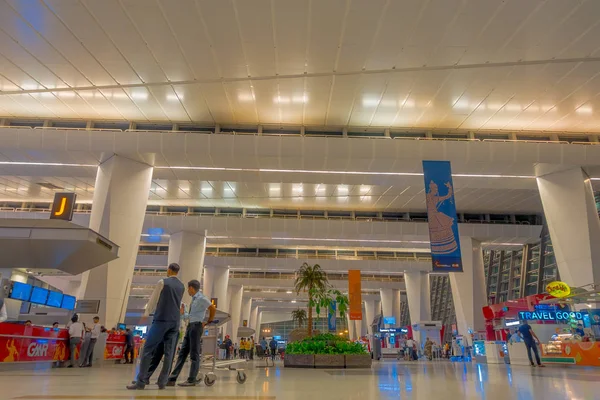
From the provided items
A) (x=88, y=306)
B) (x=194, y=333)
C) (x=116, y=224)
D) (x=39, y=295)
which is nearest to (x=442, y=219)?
(x=194, y=333)

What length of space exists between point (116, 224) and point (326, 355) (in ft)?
32.8

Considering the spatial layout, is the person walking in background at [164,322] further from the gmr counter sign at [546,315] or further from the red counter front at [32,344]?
the gmr counter sign at [546,315]

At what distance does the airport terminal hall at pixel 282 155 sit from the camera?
11445 mm

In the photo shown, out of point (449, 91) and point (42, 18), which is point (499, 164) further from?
point (42, 18)

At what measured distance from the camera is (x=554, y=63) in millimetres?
14047

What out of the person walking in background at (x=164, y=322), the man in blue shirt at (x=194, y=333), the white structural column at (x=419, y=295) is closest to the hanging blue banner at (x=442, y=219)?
the man in blue shirt at (x=194, y=333)

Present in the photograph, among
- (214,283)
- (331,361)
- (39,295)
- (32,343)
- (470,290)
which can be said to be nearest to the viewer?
(32,343)

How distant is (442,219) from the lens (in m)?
15.5

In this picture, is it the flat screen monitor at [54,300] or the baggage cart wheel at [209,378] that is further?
the flat screen monitor at [54,300]

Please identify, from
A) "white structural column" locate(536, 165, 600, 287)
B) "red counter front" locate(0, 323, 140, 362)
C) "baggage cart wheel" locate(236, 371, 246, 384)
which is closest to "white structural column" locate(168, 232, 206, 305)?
"red counter front" locate(0, 323, 140, 362)

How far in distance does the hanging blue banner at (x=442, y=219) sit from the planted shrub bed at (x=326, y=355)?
497 centimetres

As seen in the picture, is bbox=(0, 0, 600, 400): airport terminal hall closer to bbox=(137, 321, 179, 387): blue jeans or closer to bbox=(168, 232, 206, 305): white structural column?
bbox=(137, 321, 179, 387): blue jeans

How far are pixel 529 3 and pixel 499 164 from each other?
27.7 feet

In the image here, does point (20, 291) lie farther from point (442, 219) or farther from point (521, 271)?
point (521, 271)
